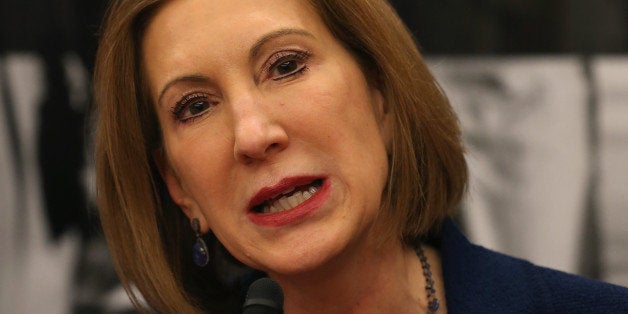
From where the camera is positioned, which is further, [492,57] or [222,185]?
[492,57]

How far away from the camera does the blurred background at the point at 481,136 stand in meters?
2.74

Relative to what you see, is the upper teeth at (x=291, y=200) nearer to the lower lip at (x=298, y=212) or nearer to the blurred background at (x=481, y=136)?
the lower lip at (x=298, y=212)

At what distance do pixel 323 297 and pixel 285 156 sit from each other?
1.20ft

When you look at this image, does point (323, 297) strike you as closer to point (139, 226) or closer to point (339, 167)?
point (339, 167)

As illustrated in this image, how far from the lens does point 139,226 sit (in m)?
1.97

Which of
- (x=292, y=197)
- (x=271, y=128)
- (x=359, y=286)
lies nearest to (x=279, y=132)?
(x=271, y=128)

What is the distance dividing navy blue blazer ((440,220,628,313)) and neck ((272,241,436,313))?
9 centimetres

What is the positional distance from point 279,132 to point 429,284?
1.76ft

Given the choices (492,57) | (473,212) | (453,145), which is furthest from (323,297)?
(492,57)

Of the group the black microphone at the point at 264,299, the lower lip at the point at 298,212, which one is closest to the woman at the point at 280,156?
the lower lip at the point at 298,212

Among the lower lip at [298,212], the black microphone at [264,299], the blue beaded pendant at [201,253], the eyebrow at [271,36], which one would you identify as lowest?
the black microphone at [264,299]

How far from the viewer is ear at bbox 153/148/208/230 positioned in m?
1.90

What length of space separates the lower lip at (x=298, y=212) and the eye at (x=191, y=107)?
0.83ft

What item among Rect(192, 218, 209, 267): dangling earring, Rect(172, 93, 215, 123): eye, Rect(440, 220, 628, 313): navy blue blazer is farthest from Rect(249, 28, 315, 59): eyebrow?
Rect(440, 220, 628, 313): navy blue blazer
